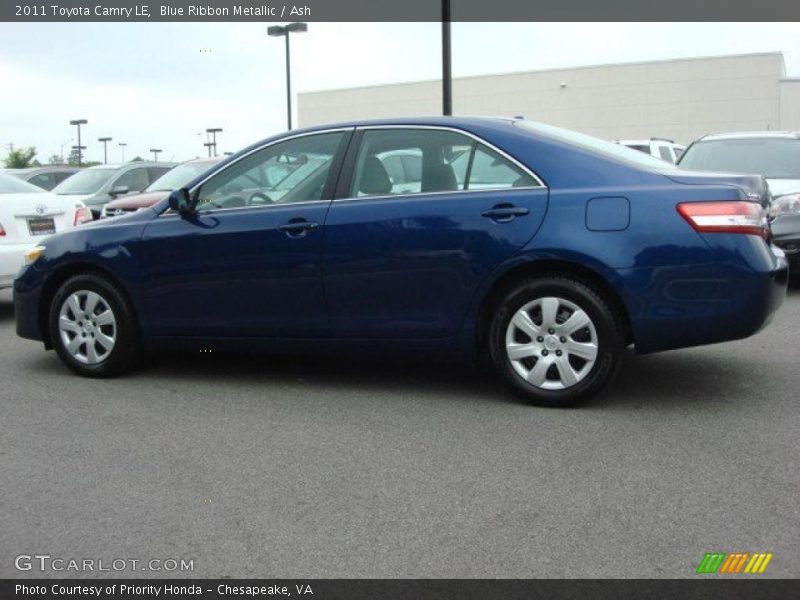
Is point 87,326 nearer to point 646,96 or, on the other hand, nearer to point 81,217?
point 81,217

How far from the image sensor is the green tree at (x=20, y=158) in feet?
249

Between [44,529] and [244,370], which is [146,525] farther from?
[244,370]

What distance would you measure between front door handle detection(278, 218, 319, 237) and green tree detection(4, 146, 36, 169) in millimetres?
75898

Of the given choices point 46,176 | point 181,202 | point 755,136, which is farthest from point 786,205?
point 46,176

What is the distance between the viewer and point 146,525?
12.0ft

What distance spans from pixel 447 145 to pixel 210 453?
219 centimetres

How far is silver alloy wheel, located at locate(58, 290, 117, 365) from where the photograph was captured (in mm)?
6070

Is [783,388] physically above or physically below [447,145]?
below

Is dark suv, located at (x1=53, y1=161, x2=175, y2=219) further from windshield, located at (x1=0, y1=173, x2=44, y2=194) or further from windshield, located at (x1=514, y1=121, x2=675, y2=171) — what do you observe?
windshield, located at (x1=514, y1=121, x2=675, y2=171)

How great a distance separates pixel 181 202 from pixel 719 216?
3144 millimetres

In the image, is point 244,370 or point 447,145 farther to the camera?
point 244,370

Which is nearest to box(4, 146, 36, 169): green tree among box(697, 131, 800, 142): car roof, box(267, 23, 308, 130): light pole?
box(267, 23, 308, 130): light pole
